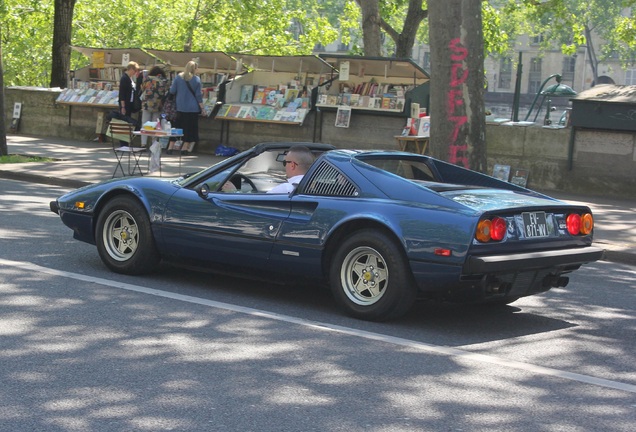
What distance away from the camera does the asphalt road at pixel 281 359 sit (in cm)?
513

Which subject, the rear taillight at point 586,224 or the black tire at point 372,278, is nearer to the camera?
the black tire at point 372,278

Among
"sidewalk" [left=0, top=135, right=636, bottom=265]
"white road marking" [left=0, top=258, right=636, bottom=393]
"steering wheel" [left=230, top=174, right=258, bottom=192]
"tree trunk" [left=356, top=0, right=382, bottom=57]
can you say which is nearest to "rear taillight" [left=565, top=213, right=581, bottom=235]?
"white road marking" [left=0, top=258, right=636, bottom=393]

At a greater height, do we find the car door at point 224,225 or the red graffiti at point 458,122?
the red graffiti at point 458,122

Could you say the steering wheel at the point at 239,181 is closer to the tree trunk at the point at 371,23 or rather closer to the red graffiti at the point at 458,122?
the red graffiti at the point at 458,122

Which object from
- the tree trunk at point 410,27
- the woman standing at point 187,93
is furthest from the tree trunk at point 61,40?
the tree trunk at point 410,27

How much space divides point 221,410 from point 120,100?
18.3m

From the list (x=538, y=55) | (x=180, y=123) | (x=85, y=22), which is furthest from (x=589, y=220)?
(x=538, y=55)

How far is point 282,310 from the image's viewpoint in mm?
7742

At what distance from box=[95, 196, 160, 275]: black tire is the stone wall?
10.9 m

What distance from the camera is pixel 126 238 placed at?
8773 mm

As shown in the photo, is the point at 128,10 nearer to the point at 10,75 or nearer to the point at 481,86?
the point at 10,75

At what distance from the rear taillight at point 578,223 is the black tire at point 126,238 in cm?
328

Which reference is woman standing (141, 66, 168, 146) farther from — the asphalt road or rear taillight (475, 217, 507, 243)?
rear taillight (475, 217, 507, 243)

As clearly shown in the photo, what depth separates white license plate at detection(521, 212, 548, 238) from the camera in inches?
289
